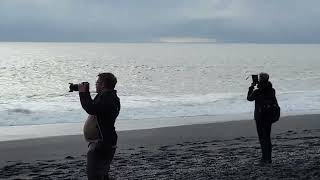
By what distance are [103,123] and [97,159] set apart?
40cm

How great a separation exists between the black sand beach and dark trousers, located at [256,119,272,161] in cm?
20

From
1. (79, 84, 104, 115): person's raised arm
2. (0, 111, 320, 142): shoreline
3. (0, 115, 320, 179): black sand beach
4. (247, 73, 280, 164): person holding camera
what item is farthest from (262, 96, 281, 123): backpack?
(0, 111, 320, 142): shoreline

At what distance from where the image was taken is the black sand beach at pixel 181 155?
848 cm

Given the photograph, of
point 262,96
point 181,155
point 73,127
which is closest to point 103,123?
point 262,96

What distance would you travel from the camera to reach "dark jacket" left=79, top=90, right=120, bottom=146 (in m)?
5.36

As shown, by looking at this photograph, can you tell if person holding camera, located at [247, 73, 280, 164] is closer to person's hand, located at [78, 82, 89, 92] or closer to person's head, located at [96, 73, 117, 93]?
person's head, located at [96, 73, 117, 93]

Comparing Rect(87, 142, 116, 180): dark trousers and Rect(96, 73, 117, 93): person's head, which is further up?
Rect(96, 73, 117, 93): person's head

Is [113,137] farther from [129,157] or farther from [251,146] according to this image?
[251,146]

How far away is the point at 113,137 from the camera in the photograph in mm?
5570

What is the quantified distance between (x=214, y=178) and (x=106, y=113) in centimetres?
297

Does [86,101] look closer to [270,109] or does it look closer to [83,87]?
[83,87]

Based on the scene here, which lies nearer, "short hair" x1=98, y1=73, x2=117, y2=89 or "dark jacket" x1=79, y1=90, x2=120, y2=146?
"dark jacket" x1=79, y1=90, x2=120, y2=146

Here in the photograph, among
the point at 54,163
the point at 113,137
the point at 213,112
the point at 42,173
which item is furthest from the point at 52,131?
the point at 113,137

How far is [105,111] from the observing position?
5.43 metres
